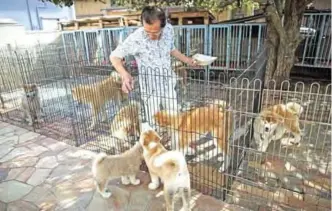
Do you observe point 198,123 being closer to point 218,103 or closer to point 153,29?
point 218,103

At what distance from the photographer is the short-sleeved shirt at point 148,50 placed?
7.00 feet

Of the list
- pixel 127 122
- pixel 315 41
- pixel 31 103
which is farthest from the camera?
pixel 315 41

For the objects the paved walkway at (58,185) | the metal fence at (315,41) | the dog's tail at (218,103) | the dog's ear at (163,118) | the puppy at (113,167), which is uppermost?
the metal fence at (315,41)

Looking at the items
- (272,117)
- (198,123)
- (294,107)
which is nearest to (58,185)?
(198,123)

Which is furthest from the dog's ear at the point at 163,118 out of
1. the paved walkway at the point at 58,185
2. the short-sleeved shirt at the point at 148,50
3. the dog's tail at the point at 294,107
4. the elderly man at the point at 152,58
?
the dog's tail at the point at 294,107

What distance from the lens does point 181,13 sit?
6305mm

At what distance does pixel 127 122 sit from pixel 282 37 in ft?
8.55

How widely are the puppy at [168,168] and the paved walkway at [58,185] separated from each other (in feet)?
0.76

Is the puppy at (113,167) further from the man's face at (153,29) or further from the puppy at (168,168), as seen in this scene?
the man's face at (153,29)

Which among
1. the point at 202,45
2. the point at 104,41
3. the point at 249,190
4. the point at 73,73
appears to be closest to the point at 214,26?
the point at 202,45

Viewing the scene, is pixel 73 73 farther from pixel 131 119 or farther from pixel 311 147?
pixel 311 147

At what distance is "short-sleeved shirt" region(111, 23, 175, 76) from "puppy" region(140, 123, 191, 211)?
22.4 inches

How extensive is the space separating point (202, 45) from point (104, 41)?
93.8 inches

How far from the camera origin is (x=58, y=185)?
231 centimetres
